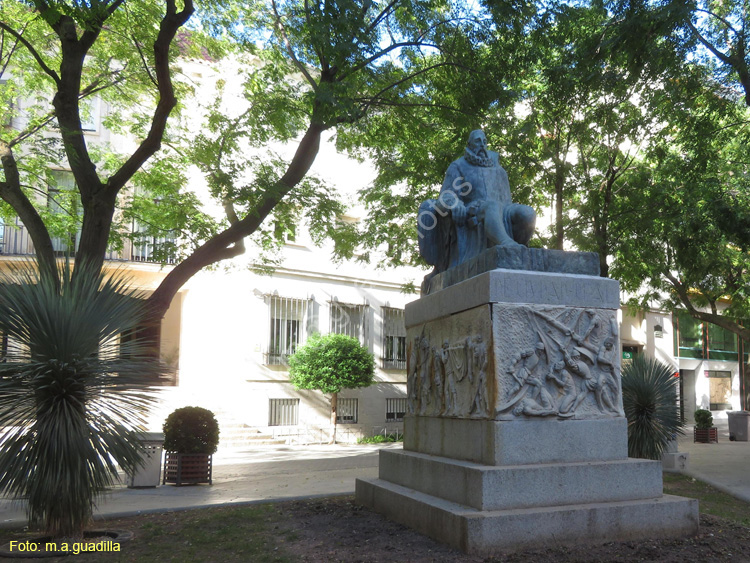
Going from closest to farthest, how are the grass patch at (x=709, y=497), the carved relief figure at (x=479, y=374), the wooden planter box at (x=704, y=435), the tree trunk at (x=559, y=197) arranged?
the carved relief figure at (x=479, y=374), the grass patch at (x=709, y=497), the tree trunk at (x=559, y=197), the wooden planter box at (x=704, y=435)

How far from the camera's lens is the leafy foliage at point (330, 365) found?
71.1 feet

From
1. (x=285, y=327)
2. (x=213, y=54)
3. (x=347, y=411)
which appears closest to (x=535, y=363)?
(x=213, y=54)

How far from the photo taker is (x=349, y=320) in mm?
25281

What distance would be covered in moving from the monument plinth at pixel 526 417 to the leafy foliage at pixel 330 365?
14.4 metres

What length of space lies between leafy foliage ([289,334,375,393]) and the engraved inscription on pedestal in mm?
14959

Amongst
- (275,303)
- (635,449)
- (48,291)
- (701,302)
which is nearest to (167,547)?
(48,291)

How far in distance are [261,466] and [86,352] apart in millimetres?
9755

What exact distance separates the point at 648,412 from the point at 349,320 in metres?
14.9

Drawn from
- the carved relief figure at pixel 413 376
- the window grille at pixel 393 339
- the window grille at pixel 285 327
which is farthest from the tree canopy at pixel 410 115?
the window grille at pixel 393 339

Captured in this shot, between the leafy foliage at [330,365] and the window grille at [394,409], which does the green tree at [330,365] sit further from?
the window grille at [394,409]

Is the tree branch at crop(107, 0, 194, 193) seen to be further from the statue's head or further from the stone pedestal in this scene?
the stone pedestal

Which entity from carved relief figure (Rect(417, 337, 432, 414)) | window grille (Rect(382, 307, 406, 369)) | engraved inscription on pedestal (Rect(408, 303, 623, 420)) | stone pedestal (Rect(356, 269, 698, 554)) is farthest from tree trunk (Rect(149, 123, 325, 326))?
window grille (Rect(382, 307, 406, 369))

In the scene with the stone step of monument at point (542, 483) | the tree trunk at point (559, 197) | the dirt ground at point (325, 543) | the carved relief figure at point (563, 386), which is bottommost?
the dirt ground at point (325, 543)

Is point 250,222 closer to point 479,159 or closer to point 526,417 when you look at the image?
point 479,159
